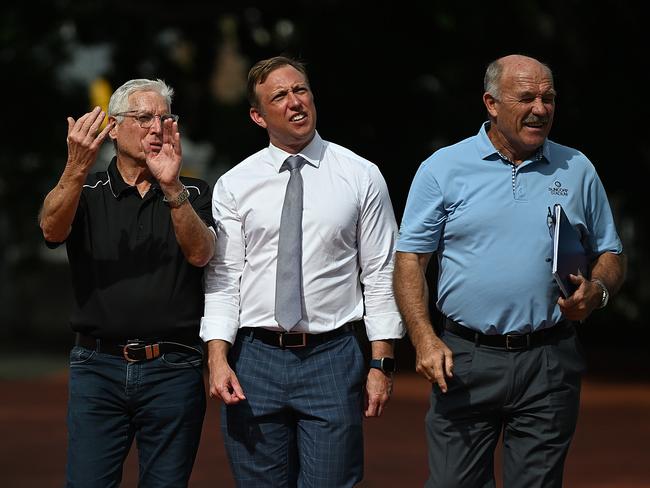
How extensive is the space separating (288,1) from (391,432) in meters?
8.04

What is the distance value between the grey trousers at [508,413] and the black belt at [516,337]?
2 cm

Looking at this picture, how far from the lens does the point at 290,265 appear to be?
5191 millimetres

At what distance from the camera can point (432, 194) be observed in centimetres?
527

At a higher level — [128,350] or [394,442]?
[128,350]

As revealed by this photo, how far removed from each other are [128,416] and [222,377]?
443mm

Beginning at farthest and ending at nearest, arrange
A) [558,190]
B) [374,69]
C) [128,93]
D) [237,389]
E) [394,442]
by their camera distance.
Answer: [374,69] → [394,442] → [128,93] → [558,190] → [237,389]

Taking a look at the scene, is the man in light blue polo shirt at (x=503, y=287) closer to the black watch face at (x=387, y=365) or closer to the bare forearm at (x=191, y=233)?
the black watch face at (x=387, y=365)

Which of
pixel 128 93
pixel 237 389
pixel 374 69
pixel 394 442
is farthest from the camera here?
pixel 374 69

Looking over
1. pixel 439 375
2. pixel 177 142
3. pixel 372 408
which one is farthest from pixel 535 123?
pixel 177 142

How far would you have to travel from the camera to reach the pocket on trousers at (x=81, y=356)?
5.25 meters

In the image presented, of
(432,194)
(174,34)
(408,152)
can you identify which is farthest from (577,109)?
(432,194)

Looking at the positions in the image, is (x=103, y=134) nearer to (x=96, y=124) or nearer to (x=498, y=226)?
(x=96, y=124)

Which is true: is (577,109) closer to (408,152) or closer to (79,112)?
(408,152)

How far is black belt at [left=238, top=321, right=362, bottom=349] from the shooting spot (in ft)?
17.1
